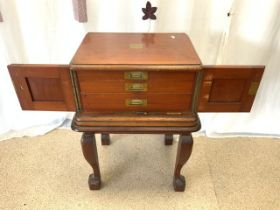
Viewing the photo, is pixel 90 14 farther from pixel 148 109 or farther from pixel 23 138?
pixel 23 138

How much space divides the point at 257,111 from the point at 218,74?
32.4 inches

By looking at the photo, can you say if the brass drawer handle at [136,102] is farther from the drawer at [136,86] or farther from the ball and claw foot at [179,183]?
the ball and claw foot at [179,183]

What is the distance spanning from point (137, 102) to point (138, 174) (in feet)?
1.81

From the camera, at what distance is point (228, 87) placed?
80 centimetres

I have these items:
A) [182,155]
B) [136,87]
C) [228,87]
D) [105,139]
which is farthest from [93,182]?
[228,87]

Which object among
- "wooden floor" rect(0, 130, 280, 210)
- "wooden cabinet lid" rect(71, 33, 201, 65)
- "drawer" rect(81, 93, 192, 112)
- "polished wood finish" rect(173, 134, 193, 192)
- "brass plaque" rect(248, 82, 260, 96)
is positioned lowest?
"wooden floor" rect(0, 130, 280, 210)

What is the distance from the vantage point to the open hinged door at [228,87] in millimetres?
749

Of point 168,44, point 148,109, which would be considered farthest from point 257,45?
point 148,109

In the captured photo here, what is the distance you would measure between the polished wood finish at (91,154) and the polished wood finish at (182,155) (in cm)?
35

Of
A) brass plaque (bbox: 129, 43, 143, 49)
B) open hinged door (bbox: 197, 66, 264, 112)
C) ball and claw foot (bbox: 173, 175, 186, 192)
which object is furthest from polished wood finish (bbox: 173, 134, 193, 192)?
brass plaque (bbox: 129, 43, 143, 49)

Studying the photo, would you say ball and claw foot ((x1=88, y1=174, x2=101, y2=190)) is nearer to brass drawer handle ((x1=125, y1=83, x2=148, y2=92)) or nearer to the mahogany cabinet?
the mahogany cabinet

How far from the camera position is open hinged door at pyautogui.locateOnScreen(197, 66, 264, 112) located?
0.75 meters

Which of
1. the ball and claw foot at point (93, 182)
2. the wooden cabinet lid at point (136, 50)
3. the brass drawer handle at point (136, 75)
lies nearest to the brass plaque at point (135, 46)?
the wooden cabinet lid at point (136, 50)

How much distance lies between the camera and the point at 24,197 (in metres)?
1.10
